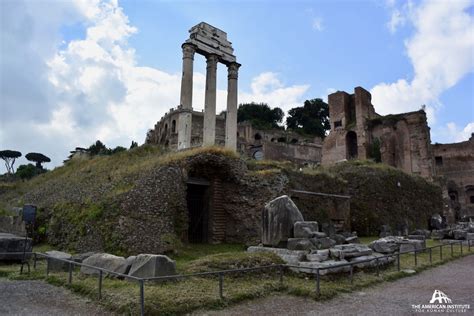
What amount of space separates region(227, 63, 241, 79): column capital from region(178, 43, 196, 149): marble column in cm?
288

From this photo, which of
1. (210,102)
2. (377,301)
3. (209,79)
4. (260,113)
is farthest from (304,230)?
(260,113)

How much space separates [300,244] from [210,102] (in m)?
14.4

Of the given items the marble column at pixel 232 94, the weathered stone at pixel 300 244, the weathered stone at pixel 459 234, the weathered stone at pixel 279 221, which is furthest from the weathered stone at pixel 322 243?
the marble column at pixel 232 94

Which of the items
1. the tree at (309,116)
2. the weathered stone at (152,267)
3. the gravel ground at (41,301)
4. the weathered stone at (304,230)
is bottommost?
the gravel ground at (41,301)

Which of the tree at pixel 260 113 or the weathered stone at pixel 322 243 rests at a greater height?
the tree at pixel 260 113

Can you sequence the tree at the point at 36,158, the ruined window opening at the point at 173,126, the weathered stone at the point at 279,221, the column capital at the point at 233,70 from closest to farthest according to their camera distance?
1. the weathered stone at the point at 279,221
2. the column capital at the point at 233,70
3. the ruined window opening at the point at 173,126
4. the tree at the point at 36,158

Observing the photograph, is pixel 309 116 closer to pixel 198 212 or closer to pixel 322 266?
pixel 198 212

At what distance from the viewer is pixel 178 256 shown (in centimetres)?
1073

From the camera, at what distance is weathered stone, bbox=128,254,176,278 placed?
21.6ft

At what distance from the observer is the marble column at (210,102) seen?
2122 centimetres

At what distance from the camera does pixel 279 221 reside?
9.12 m

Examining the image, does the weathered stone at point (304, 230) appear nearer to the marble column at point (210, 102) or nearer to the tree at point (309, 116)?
the marble column at point (210, 102)

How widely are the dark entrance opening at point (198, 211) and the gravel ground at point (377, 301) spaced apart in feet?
24.4

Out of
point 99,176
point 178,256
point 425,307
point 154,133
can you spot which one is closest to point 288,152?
point 154,133
